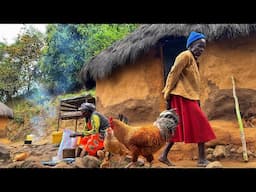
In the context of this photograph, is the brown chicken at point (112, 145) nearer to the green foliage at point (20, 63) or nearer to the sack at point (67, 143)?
the sack at point (67, 143)

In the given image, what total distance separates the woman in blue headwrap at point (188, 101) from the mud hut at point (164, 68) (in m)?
1.86

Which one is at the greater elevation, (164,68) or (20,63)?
(20,63)

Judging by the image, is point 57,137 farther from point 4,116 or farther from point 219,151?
point 4,116

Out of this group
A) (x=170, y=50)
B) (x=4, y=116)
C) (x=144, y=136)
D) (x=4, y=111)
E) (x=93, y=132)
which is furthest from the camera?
(x=4, y=116)

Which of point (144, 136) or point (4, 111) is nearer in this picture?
point (144, 136)

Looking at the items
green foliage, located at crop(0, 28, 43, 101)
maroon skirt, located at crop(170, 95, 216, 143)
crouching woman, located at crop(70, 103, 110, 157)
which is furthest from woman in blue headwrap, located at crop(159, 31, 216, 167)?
green foliage, located at crop(0, 28, 43, 101)

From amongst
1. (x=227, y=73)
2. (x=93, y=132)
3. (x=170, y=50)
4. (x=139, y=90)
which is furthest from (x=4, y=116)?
(x=227, y=73)

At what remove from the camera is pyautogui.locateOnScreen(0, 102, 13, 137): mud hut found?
36.1 feet

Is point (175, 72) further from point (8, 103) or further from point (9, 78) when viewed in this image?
point (8, 103)

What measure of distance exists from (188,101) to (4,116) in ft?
27.6

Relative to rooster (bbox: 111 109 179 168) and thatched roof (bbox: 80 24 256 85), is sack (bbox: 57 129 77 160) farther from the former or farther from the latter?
thatched roof (bbox: 80 24 256 85)

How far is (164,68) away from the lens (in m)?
6.95

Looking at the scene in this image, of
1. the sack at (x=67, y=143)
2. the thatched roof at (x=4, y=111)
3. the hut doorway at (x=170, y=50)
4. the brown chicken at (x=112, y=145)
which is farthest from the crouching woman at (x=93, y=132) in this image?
the thatched roof at (x=4, y=111)

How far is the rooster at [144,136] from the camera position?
13.0 feet
